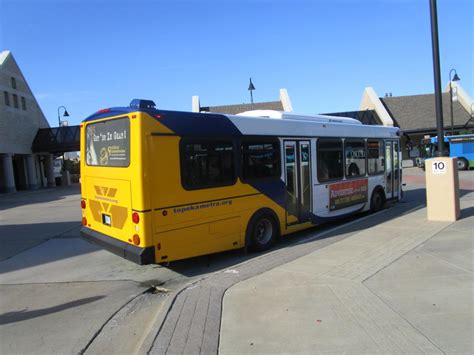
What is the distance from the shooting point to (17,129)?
125ft

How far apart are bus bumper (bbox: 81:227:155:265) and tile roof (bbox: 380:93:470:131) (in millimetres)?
40907

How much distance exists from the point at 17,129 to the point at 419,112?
1693 inches

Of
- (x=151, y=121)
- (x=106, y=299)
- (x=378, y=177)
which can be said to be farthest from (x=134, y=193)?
(x=378, y=177)

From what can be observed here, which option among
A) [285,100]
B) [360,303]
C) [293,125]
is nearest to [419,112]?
[285,100]

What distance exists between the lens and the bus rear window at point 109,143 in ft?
20.5

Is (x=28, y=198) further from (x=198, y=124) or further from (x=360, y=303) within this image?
(x=360, y=303)

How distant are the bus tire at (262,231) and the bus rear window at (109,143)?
269 cm

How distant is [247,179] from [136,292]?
9.53 ft

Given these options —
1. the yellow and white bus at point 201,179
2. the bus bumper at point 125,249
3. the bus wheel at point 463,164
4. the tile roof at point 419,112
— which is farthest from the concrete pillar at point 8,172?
the tile roof at point 419,112

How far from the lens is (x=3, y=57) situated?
37969 millimetres

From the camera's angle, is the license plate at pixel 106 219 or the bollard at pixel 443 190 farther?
the bollard at pixel 443 190

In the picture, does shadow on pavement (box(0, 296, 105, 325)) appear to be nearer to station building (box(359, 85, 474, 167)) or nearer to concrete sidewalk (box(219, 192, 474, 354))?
concrete sidewalk (box(219, 192, 474, 354))

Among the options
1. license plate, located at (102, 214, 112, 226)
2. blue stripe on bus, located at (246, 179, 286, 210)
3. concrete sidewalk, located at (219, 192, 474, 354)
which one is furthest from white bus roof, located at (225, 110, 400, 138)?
license plate, located at (102, 214, 112, 226)

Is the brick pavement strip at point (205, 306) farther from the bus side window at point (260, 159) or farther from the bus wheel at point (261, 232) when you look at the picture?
the bus side window at point (260, 159)
